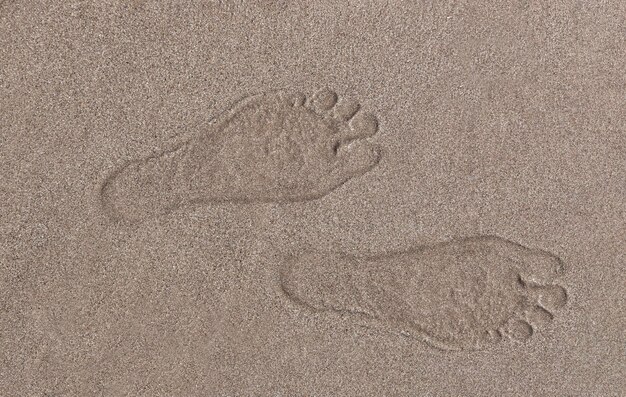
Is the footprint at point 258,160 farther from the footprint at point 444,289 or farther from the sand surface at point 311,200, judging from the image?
the footprint at point 444,289

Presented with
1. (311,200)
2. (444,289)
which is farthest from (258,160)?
(444,289)

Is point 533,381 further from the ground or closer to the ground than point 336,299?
closer to the ground

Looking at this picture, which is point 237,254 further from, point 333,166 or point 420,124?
point 420,124

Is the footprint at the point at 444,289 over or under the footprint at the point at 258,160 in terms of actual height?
under

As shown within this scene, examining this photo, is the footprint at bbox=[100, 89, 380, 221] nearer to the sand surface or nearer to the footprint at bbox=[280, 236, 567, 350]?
the sand surface

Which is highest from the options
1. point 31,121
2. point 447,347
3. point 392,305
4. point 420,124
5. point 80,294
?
point 31,121

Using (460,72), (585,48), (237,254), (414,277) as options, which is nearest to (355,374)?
(414,277)

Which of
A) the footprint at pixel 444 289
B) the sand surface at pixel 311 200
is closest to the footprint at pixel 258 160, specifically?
the sand surface at pixel 311 200
